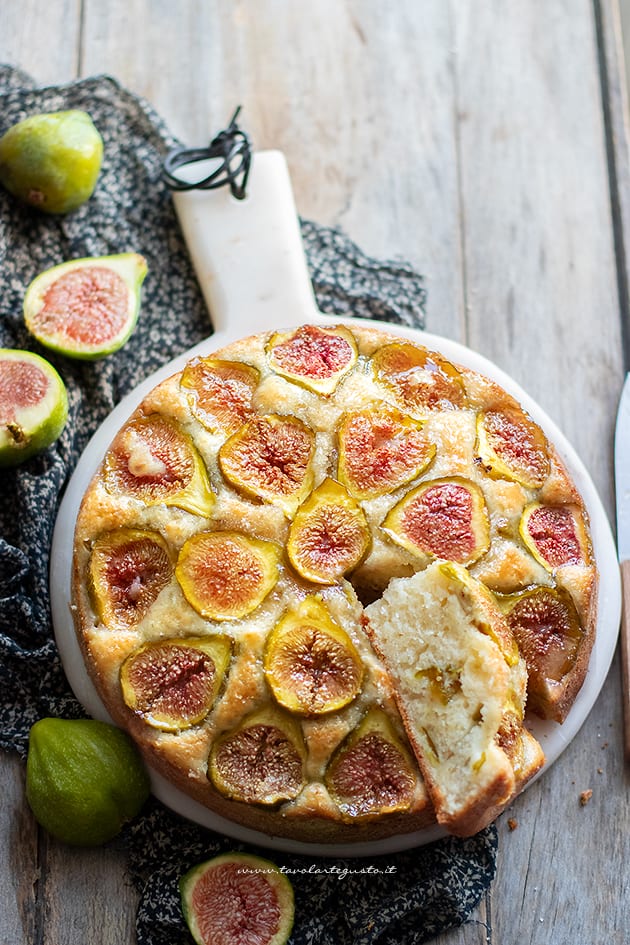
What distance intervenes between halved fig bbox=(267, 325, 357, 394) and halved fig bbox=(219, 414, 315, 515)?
7.0 inches

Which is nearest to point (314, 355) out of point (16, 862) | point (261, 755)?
point (261, 755)

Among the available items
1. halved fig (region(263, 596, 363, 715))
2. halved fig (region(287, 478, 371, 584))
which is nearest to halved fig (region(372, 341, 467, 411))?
halved fig (region(287, 478, 371, 584))

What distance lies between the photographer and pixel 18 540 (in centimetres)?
367

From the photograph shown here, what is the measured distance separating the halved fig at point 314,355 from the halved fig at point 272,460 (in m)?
0.18

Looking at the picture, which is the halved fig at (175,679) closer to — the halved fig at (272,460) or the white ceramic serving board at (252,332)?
the white ceramic serving board at (252,332)

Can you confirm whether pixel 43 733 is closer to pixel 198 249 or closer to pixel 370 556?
pixel 370 556

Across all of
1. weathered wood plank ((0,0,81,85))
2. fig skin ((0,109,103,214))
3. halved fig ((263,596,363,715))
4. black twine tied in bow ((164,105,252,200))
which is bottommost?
halved fig ((263,596,363,715))

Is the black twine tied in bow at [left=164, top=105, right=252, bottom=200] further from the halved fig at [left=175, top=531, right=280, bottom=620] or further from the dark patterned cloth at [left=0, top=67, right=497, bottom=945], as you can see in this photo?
the halved fig at [left=175, top=531, right=280, bottom=620]

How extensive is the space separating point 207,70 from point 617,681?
324 cm

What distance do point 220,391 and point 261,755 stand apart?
1289mm

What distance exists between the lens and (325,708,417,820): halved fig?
3.07 metres

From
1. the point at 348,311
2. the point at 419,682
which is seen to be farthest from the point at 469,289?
the point at 419,682

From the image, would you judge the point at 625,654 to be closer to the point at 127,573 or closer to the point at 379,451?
the point at 379,451

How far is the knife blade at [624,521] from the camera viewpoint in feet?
12.0
